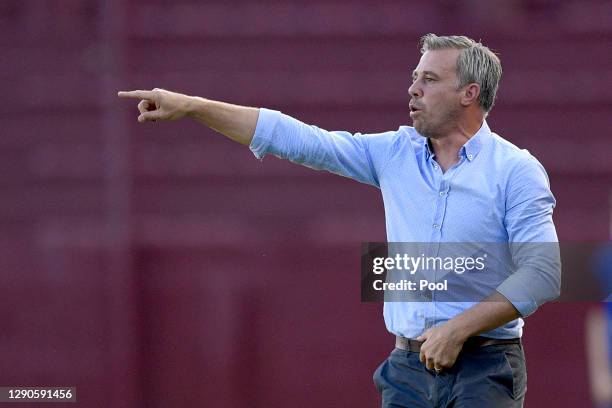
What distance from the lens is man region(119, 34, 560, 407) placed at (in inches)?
75.6

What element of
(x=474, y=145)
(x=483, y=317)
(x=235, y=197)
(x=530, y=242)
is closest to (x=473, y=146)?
(x=474, y=145)

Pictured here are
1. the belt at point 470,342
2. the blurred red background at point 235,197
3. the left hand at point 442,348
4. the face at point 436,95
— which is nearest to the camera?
the left hand at point 442,348

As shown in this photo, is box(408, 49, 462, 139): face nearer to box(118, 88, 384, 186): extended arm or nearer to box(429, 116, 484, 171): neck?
box(429, 116, 484, 171): neck

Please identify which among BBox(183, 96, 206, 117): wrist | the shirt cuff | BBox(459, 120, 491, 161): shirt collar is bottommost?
BBox(459, 120, 491, 161): shirt collar

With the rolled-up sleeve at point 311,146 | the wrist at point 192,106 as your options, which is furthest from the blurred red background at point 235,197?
the wrist at point 192,106

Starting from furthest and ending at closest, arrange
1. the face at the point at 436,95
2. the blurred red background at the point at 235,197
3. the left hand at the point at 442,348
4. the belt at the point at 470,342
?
the blurred red background at the point at 235,197, the face at the point at 436,95, the belt at the point at 470,342, the left hand at the point at 442,348

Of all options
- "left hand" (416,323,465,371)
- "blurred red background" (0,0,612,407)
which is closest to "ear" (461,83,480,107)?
"left hand" (416,323,465,371)

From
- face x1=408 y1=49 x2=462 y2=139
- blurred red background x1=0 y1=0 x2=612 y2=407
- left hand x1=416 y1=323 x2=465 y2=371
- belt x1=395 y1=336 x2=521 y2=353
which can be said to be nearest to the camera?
left hand x1=416 y1=323 x2=465 y2=371

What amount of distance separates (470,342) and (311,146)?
1.65ft

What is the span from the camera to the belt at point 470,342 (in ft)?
6.56

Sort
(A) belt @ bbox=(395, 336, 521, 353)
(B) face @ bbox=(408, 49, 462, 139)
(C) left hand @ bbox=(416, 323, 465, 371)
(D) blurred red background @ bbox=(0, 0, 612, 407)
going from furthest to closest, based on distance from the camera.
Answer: (D) blurred red background @ bbox=(0, 0, 612, 407) < (B) face @ bbox=(408, 49, 462, 139) < (A) belt @ bbox=(395, 336, 521, 353) < (C) left hand @ bbox=(416, 323, 465, 371)

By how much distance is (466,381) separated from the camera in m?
1.97

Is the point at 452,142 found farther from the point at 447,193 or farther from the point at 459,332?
the point at 459,332

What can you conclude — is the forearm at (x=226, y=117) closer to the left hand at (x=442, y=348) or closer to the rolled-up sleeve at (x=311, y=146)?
the rolled-up sleeve at (x=311, y=146)
